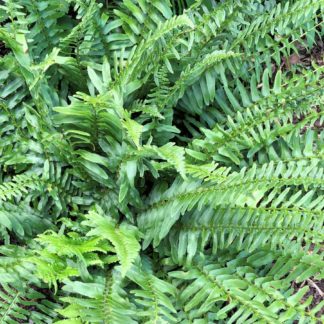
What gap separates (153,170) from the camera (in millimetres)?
3281

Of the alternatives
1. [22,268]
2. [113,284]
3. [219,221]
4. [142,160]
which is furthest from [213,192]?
[22,268]

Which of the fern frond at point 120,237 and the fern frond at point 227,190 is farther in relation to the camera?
the fern frond at point 227,190

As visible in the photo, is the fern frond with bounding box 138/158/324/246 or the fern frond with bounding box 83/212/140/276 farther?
the fern frond with bounding box 138/158/324/246

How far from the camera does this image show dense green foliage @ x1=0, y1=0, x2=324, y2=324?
9.50 feet

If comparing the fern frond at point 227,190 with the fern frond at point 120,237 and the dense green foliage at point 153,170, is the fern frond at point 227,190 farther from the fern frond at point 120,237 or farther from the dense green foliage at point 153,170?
the fern frond at point 120,237

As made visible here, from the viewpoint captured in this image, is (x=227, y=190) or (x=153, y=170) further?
(x=153, y=170)

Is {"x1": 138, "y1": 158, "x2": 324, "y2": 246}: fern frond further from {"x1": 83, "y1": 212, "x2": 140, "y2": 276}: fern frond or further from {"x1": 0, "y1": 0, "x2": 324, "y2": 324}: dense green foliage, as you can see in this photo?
{"x1": 83, "y1": 212, "x2": 140, "y2": 276}: fern frond

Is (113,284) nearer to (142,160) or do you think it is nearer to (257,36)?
(142,160)

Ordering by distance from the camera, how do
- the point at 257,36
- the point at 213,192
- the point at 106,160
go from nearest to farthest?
the point at 213,192 → the point at 106,160 → the point at 257,36

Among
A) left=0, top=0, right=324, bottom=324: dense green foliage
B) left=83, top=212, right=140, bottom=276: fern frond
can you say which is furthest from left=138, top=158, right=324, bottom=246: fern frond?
left=83, top=212, right=140, bottom=276: fern frond

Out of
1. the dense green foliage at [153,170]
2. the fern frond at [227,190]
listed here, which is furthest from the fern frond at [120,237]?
the fern frond at [227,190]

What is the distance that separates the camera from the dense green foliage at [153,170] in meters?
2.90

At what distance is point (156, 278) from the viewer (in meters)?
3.14

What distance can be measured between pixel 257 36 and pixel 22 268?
2088 mm
